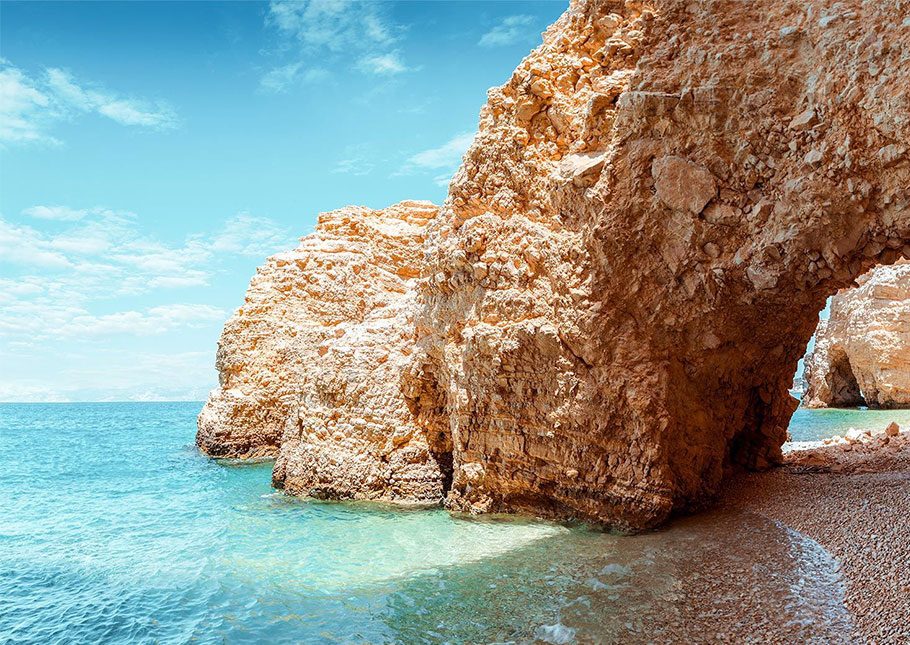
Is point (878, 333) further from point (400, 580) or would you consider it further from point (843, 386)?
point (400, 580)

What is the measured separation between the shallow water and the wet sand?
0.89 feet

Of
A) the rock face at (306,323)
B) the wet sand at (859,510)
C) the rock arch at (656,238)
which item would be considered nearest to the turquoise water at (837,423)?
the wet sand at (859,510)

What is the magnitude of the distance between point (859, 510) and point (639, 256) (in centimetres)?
520

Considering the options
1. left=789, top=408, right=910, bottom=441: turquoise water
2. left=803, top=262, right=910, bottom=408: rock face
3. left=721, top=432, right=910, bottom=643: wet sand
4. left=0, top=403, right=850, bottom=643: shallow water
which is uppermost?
left=803, top=262, right=910, bottom=408: rock face

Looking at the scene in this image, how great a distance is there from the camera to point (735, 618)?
626 cm

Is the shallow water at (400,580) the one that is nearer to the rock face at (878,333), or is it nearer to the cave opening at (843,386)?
the rock face at (878,333)

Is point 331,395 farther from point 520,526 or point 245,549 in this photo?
point 520,526

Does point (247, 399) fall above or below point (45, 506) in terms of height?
above

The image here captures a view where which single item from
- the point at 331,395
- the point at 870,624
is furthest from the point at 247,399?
the point at 870,624

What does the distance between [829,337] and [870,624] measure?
120 feet

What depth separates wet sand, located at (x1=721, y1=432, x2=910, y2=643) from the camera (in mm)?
5801

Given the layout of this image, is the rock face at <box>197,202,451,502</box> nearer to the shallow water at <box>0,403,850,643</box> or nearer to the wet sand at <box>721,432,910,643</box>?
the shallow water at <box>0,403,850,643</box>

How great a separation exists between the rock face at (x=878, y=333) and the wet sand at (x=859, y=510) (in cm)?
2065

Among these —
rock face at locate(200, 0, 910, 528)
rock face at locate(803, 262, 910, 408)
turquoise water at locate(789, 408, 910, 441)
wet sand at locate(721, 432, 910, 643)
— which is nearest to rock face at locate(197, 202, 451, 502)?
rock face at locate(200, 0, 910, 528)
